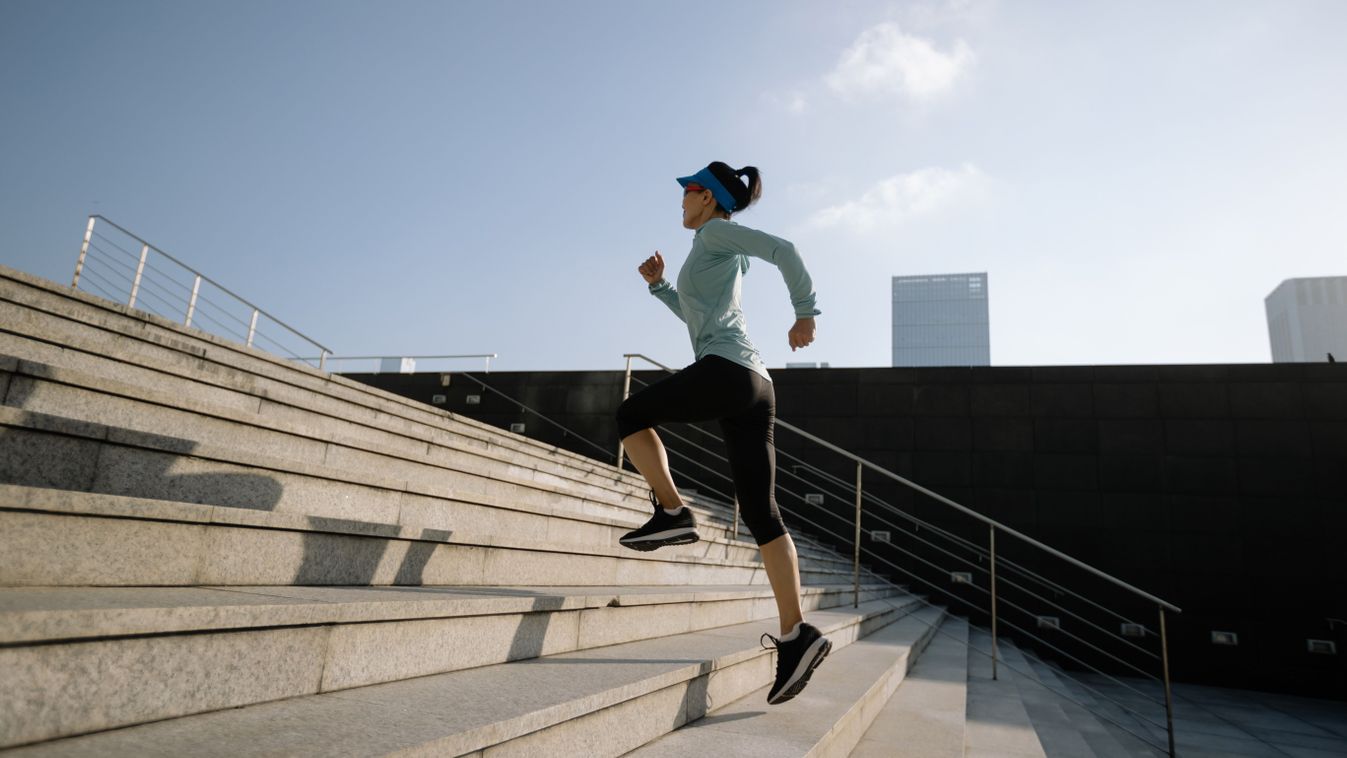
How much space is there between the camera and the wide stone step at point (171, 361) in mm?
2635

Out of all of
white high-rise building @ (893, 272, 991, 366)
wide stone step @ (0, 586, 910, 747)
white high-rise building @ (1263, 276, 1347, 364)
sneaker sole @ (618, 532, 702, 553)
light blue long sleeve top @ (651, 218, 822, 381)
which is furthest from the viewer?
white high-rise building @ (893, 272, 991, 366)

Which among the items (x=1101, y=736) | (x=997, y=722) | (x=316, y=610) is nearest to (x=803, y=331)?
(x=316, y=610)

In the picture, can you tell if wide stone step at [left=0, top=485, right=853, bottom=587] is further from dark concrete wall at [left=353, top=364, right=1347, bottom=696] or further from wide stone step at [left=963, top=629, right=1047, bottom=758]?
dark concrete wall at [left=353, top=364, right=1347, bottom=696]

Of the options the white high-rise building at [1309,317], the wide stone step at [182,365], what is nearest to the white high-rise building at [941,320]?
the white high-rise building at [1309,317]

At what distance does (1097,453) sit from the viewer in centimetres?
888

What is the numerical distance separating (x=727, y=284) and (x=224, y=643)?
174 cm

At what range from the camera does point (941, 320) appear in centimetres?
18375

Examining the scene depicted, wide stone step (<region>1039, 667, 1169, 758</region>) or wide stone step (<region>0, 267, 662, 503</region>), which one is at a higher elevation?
wide stone step (<region>0, 267, 662, 503</region>)

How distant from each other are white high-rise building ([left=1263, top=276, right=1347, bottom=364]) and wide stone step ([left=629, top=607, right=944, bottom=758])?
195316mm

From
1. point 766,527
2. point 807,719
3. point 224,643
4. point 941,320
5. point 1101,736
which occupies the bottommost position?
point 1101,736

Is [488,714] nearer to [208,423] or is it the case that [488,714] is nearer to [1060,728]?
[208,423]

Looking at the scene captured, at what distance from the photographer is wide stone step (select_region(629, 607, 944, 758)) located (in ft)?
5.90

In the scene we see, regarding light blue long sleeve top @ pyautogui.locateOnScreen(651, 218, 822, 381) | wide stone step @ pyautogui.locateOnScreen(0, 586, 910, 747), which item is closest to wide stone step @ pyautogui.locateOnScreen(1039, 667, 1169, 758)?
light blue long sleeve top @ pyautogui.locateOnScreen(651, 218, 822, 381)

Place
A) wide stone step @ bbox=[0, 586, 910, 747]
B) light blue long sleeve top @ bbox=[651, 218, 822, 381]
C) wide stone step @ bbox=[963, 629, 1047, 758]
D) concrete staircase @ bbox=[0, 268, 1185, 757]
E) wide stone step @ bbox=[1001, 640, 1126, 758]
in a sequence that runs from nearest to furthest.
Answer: wide stone step @ bbox=[0, 586, 910, 747], concrete staircase @ bbox=[0, 268, 1185, 757], light blue long sleeve top @ bbox=[651, 218, 822, 381], wide stone step @ bbox=[963, 629, 1047, 758], wide stone step @ bbox=[1001, 640, 1126, 758]
